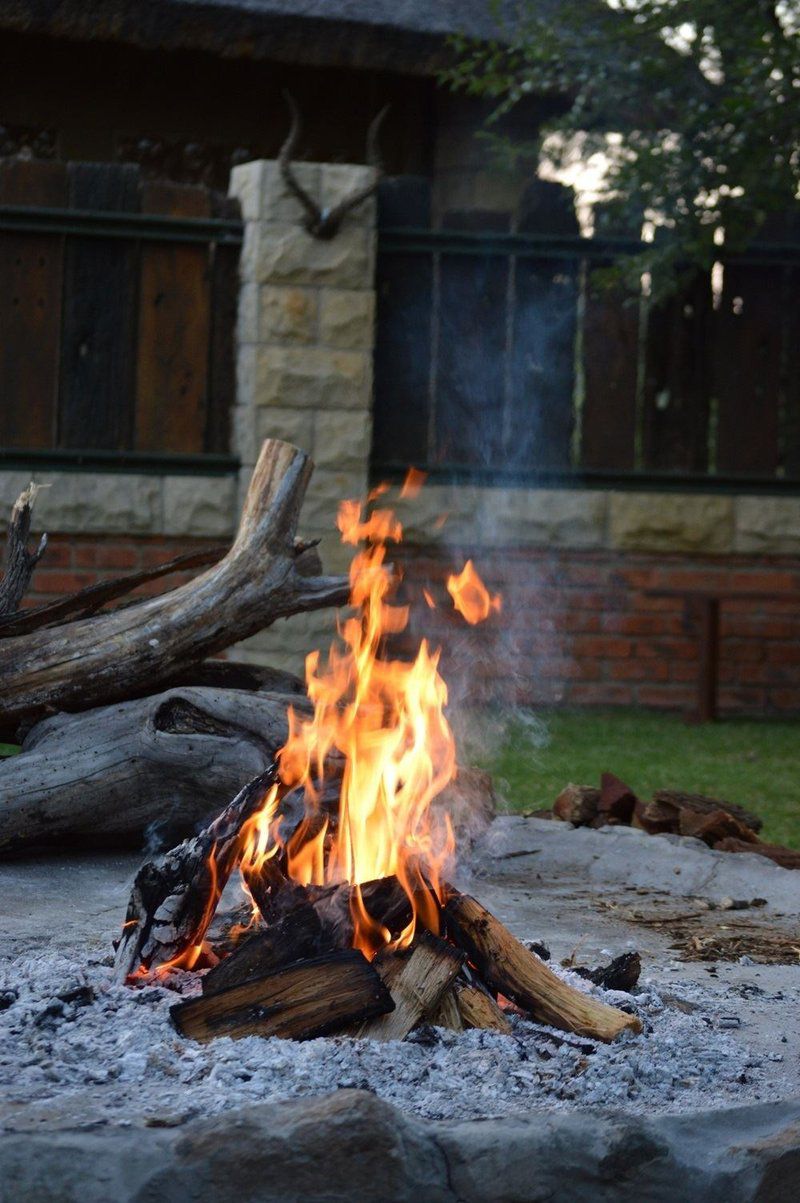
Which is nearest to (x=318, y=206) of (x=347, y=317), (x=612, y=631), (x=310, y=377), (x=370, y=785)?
(x=347, y=317)

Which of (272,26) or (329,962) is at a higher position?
(272,26)

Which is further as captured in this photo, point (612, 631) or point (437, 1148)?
point (612, 631)

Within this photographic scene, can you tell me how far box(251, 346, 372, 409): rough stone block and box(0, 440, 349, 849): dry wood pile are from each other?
9.76 feet

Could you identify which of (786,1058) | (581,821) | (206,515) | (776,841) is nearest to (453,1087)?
(786,1058)

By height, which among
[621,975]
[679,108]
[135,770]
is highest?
[679,108]

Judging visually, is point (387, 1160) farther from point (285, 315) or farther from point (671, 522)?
point (671, 522)

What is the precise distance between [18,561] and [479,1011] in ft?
8.78

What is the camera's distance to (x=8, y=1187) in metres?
2.16

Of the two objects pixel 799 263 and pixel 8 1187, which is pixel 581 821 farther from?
pixel 799 263

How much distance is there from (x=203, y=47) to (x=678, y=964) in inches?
308

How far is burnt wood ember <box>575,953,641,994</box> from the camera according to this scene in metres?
3.16

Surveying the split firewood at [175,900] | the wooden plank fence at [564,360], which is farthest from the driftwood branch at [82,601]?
the wooden plank fence at [564,360]

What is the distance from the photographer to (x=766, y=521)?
841 cm

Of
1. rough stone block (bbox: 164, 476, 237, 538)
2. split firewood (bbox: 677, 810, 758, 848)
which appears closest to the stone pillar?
rough stone block (bbox: 164, 476, 237, 538)
